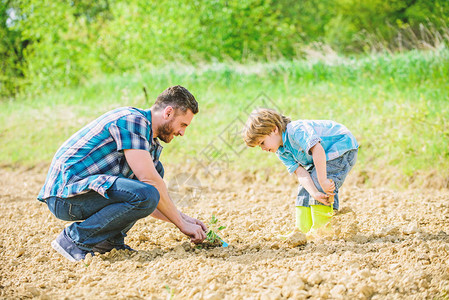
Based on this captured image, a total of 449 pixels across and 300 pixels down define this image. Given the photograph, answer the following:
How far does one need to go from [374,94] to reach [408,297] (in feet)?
16.4

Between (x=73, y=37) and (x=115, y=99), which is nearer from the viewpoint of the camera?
(x=115, y=99)

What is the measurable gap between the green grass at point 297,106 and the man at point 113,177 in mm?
1951

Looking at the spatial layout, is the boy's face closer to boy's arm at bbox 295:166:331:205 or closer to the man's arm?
boy's arm at bbox 295:166:331:205

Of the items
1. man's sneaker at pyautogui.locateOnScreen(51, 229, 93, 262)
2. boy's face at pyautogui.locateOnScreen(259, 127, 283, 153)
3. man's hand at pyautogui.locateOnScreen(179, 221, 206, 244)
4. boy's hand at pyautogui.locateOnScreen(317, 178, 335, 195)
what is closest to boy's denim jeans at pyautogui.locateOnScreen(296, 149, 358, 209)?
boy's hand at pyautogui.locateOnScreen(317, 178, 335, 195)

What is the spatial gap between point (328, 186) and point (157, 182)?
45.4 inches

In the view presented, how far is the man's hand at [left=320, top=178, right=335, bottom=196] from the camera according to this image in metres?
2.88

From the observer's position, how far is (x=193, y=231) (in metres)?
2.78

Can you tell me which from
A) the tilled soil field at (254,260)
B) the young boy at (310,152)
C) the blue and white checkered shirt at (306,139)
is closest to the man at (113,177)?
the tilled soil field at (254,260)

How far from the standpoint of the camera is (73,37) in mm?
14797

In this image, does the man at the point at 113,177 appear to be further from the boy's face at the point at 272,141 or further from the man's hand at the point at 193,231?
the boy's face at the point at 272,141

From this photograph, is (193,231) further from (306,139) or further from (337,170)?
(337,170)

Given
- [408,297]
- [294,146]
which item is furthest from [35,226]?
[408,297]

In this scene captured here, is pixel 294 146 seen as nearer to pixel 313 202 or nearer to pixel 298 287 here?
pixel 313 202

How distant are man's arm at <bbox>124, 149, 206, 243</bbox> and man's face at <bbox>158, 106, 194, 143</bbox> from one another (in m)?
0.25
